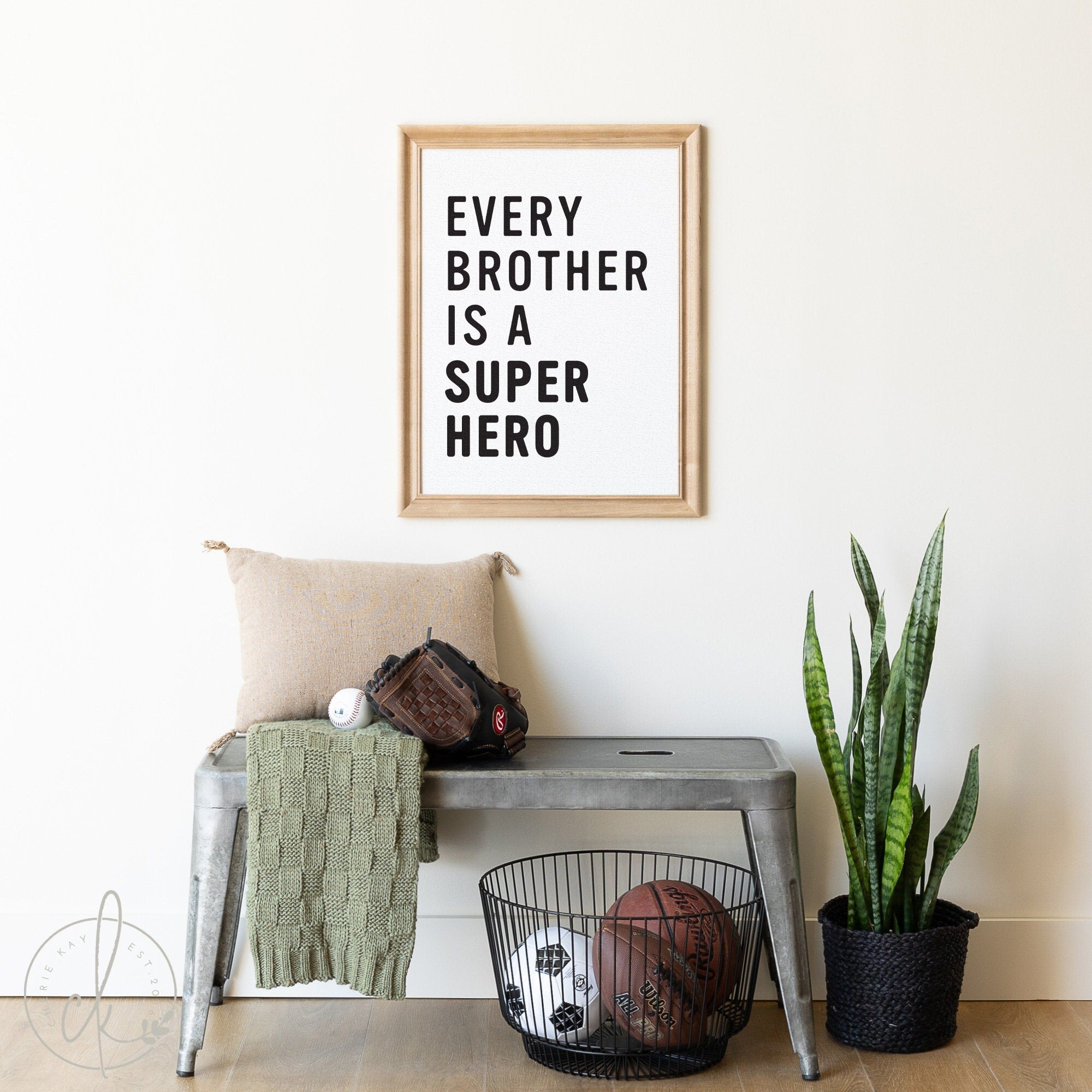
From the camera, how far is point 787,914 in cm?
188

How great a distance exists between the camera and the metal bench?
1.86m

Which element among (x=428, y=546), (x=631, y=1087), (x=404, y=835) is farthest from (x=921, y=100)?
(x=631, y=1087)

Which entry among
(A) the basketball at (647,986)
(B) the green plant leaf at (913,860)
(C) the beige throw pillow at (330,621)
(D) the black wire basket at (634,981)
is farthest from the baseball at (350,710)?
(B) the green plant leaf at (913,860)

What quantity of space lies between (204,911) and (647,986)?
76 cm

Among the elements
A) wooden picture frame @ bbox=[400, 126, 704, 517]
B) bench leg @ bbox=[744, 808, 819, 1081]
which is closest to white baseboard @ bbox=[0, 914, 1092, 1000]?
bench leg @ bbox=[744, 808, 819, 1081]

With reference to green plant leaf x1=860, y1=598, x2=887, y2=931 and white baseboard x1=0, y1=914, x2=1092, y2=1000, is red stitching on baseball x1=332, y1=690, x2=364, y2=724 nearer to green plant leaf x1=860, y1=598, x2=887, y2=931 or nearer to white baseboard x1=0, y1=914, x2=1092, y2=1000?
white baseboard x1=0, y1=914, x2=1092, y2=1000

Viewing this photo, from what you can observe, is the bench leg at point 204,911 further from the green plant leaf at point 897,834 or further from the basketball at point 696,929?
the green plant leaf at point 897,834

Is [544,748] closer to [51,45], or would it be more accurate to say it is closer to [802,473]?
[802,473]

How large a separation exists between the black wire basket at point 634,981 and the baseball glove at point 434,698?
0.31 meters

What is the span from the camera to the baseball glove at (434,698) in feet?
6.11

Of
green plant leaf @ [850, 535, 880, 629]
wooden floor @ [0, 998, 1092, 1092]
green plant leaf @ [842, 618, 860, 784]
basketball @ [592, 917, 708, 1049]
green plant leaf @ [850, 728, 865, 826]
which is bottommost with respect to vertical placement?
wooden floor @ [0, 998, 1092, 1092]

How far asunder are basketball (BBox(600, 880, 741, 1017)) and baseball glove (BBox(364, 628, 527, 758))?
1.34 feet

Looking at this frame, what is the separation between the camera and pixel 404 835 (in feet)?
6.06

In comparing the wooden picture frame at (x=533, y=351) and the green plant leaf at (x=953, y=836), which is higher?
the wooden picture frame at (x=533, y=351)
